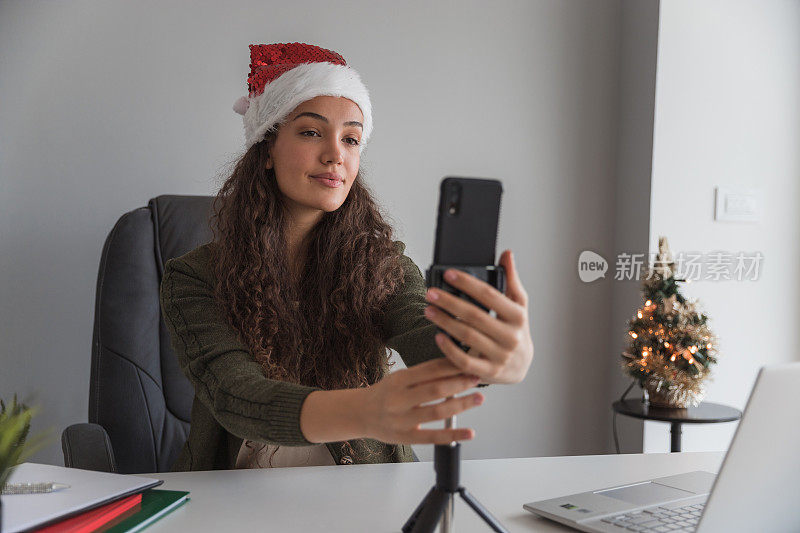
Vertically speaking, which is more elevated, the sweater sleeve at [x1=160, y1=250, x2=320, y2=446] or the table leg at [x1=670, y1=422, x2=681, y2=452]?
the sweater sleeve at [x1=160, y1=250, x2=320, y2=446]

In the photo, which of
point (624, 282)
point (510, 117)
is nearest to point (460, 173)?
point (510, 117)

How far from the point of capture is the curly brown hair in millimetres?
1274

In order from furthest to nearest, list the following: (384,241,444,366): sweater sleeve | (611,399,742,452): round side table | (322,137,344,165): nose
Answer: (611,399,742,452): round side table
(322,137,344,165): nose
(384,241,444,366): sweater sleeve

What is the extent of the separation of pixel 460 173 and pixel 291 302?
1129mm

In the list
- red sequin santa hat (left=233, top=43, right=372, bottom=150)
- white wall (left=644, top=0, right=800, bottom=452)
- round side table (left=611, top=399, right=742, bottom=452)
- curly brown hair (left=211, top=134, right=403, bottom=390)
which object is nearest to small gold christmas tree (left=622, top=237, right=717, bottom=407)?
round side table (left=611, top=399, right=742, bottom=452)

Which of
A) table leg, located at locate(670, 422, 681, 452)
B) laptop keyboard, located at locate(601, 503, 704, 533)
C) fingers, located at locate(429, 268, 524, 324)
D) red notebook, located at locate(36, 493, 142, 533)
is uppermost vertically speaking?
fingers, located at locate(429, 268, 524, 324)

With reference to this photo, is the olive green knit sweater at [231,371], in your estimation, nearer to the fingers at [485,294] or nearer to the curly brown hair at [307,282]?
the curly brown hair at [307,282]

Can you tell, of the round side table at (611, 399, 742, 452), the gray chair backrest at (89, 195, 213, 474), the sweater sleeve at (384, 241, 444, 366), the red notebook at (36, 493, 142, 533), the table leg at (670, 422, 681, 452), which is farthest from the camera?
the table leg at (670, 422, 681, 452)

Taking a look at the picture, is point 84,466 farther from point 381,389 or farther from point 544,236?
point 544,236

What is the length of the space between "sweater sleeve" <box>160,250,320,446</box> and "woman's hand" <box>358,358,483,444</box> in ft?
0.48

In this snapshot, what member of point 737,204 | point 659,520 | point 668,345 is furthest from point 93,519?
point 737,204

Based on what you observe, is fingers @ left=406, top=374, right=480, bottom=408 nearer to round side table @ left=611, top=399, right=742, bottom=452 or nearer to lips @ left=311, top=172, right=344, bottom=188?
lips @ left=311, top=172, right=344, bottom=188

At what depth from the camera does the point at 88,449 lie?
131 cm

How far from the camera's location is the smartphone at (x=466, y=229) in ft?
1.87
